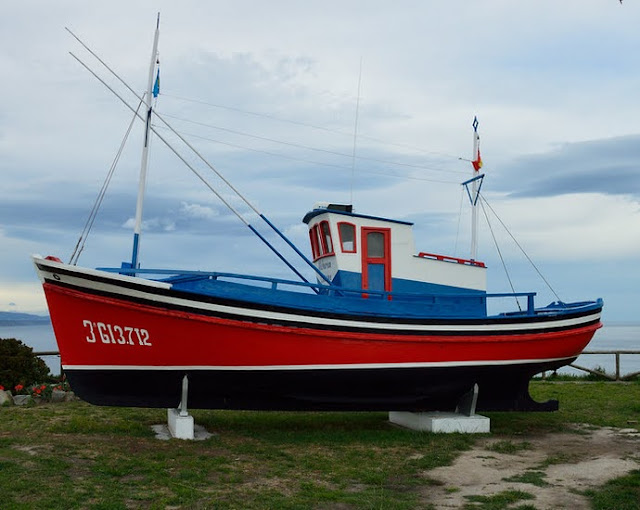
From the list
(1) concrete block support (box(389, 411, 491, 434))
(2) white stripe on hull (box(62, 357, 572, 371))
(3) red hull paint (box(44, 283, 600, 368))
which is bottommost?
(1) concrete block support (box(389, 411, 491, 434))

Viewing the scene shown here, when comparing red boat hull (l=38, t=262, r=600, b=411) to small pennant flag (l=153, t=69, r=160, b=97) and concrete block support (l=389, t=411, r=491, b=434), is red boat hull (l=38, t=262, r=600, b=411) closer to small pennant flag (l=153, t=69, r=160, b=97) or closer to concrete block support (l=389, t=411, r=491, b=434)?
concrete block support (l=389, t=411, r=491, b=434)

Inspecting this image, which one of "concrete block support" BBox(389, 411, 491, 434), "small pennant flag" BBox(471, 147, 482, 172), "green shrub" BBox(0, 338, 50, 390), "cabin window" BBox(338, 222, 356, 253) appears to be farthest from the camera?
"green shrub" BBox(0, 338, 50, 390)

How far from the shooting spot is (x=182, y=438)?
39.0ft

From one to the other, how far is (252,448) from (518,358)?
5.57 m

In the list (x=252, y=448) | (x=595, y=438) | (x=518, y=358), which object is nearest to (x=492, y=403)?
(x=518, y=358)

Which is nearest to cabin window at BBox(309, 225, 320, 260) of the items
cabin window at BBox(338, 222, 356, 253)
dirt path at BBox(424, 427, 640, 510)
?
cabin window at BBox(338, 222, 356, 253)

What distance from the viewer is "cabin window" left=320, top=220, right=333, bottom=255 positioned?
13.6 m

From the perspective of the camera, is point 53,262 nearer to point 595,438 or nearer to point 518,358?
point 518,358

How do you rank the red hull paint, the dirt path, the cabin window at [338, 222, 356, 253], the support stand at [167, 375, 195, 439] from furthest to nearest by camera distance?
the cabin window at [338, 222, 356, 253]
the support stand at [167, 375, 195, 439]
the red hull paint
the dirt path

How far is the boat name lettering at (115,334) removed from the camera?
11.3 m

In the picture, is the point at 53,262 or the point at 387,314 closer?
the point at 53,262

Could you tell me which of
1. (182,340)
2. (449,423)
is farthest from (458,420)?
(182,340)

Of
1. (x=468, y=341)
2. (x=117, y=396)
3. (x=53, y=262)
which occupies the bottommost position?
(x=117, y=396)

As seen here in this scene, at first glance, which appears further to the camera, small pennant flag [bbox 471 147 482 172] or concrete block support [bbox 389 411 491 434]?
small pennant flag [bbox 471 147 482 172]
